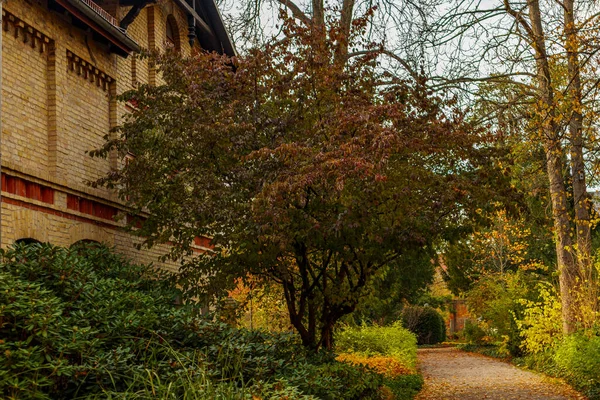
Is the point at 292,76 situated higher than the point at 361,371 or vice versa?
the point at 292,76

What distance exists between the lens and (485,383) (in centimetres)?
1833

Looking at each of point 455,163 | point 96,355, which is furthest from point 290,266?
point 96,355

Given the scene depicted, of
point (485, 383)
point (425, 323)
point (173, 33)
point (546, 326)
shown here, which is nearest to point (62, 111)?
point (173, 33)

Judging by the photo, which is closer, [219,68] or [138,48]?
[219,68]

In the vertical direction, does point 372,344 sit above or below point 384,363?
above

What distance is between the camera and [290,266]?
1380 cm

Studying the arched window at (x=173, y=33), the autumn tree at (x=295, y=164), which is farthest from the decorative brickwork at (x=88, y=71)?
the arched window at (x=173, y=33)

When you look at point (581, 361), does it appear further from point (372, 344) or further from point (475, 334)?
point (475, 334)

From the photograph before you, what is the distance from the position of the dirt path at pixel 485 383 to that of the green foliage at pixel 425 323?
11.5 meters

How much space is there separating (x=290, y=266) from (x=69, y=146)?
4.35 m

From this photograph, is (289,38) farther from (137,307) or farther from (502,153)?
(137,307)

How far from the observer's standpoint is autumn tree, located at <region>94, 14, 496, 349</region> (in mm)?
10547

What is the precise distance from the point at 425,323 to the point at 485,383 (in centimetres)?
2095

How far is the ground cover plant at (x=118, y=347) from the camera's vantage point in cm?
714
